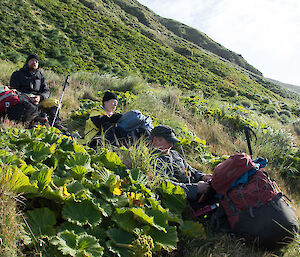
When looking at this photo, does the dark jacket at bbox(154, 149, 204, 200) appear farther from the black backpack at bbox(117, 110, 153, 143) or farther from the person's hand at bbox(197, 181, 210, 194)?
the black backpack at bbox(117, 110, 153, 143)

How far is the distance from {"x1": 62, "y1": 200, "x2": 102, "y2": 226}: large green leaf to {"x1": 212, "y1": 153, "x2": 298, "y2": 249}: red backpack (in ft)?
4.19

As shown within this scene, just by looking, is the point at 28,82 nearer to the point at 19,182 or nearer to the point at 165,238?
the point at 19,182

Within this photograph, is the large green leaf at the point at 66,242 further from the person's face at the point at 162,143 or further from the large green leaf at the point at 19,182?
the person's face at the point at 162,143

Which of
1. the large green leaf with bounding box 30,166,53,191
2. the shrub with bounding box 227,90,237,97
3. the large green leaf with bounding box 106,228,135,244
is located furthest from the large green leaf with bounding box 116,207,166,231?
the shrub with bounding box 227,90,237,97

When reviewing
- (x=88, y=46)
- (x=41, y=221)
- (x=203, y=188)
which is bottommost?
(x=41, y=221)

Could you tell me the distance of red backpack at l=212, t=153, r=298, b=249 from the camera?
2162 mm

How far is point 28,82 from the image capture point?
500cm

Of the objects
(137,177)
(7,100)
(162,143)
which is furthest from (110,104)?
(137,177)

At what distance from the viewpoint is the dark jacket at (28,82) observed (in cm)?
491

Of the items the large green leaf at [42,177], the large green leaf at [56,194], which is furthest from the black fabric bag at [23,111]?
the large green leaf at [56,194]

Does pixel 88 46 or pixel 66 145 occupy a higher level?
pixel 88 46

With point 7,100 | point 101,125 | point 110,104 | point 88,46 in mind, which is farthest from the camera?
point 88,46

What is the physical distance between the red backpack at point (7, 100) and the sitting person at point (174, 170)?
2652 mm

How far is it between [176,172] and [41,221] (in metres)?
1.82
